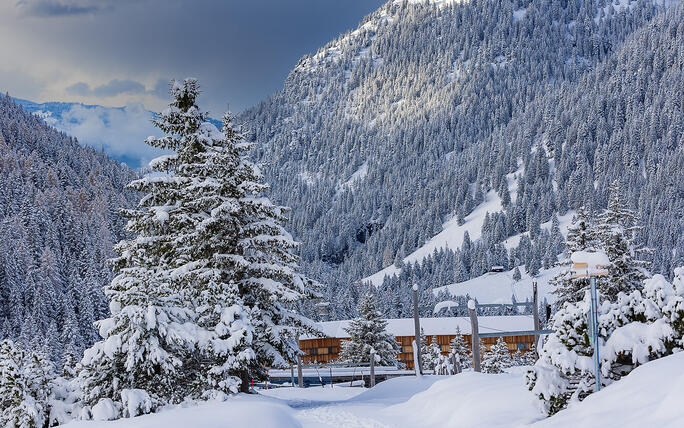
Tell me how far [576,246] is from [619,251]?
7.22ft

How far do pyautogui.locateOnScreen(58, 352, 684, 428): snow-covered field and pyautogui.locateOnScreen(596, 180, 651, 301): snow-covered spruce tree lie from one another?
46.2ft

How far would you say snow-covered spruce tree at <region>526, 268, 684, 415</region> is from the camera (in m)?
8.11

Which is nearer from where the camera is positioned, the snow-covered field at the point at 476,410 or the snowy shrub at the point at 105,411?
the snow-covered field at the point at 476,410

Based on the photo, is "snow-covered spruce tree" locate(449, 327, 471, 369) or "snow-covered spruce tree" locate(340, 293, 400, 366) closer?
"snow-covered spruce tree" locate(340, 293, 400, 366)

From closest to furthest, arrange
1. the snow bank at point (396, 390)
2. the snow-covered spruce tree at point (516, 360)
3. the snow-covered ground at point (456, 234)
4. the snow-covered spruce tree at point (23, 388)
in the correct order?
the snow-covered spruce tree at point (23, 388) → the snow bank at point (396, 390) → the snow-covered spruce tree at point (516, 360) → the snow-covered ground at point (456, 234)

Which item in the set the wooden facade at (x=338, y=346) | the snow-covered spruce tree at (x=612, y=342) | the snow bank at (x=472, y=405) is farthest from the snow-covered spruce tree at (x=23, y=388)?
the wooden facade at (x=338, y=346)

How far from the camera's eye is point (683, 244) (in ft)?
424

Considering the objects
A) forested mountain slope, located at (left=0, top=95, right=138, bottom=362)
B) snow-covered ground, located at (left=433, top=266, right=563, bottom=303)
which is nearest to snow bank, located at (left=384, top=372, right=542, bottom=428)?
forested mountain slope, located at (left=0, top=95, right=138, bottom=362)

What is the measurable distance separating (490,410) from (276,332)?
8.46 meters

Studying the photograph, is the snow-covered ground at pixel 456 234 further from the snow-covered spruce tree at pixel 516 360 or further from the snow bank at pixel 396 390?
the snow bank at pixel 396 390

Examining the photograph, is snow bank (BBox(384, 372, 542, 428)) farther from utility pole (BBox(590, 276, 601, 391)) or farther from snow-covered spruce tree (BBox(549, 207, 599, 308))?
snow-covered spruce tree (BBox(549, 207, 599, 308))

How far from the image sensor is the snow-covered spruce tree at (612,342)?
8.11 m

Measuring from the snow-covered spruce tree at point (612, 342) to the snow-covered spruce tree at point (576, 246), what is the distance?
1970 centimetres

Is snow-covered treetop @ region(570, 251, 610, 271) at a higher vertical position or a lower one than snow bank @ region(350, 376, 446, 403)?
higher
